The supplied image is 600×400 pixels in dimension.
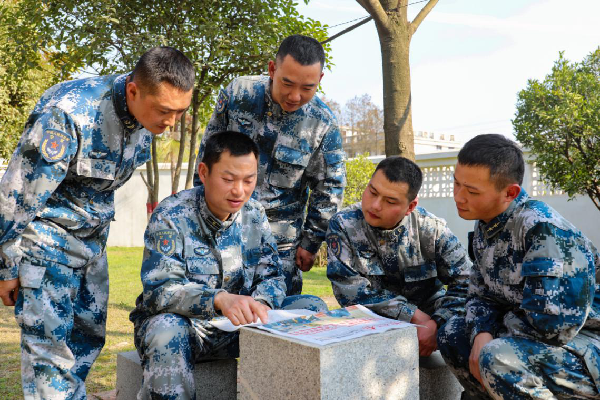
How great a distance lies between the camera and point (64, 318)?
267 centimetres

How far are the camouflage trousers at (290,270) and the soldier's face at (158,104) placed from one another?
1.28m

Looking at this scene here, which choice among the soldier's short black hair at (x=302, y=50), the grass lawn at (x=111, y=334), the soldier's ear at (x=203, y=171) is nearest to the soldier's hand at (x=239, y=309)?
the soldier's ear at (x=203, y=171)

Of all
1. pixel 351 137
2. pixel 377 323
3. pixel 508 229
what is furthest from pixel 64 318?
pixel 351 137

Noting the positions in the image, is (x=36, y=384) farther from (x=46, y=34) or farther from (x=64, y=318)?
(x=46, y=34)

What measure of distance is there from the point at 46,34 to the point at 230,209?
382 centimetres

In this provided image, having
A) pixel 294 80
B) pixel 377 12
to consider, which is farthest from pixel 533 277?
pixel 377 12

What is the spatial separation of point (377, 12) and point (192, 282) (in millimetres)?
2775

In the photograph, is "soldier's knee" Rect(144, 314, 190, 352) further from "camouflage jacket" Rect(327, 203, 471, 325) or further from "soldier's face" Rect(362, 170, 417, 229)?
"soldier's face" Rect(362, 170, 417, 229)

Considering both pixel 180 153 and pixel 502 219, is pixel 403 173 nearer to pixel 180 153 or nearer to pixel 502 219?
pixel 502 219

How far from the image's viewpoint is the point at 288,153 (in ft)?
11.7

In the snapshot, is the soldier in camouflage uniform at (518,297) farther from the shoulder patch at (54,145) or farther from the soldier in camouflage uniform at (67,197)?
the shoulder patch at (54,145)

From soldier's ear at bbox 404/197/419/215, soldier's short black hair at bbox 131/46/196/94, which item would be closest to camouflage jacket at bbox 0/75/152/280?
soldier's short black hair at bbox 131/46/196/94

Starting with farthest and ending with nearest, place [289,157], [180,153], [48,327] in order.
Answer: [180,153] → [289,157] → [48,327]

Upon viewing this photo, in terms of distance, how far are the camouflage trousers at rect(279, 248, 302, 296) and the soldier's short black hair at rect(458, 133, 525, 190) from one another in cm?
135
